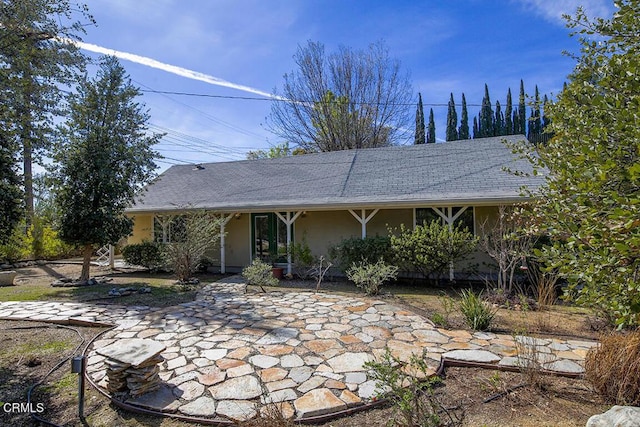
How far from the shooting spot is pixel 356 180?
1226 centimetres

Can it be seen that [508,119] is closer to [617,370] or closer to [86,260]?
[617,370]

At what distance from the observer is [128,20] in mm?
8547

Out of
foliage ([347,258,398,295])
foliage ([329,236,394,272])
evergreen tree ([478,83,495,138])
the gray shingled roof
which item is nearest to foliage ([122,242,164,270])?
the gray shingled roof

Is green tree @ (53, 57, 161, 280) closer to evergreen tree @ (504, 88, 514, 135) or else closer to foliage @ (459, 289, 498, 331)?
foliage @ (459, 289, 498, 331)

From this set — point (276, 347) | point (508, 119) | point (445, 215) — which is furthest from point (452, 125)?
point (276, 347)

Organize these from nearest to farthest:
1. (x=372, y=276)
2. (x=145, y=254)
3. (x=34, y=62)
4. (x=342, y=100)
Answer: (x=34, y=62), (x=372, y=276), (x=145, y=254), (x=342, y=100)

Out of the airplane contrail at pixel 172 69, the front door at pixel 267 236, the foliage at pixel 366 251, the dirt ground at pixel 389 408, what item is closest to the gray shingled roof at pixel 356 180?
the front door at pixel 267 236

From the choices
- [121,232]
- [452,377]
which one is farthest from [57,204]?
[452,377]

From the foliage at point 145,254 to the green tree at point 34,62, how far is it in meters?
7.45

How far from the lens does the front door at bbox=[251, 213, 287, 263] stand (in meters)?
12.5

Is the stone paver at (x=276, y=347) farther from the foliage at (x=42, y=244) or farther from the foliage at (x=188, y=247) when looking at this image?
the foliage at (x=42, y=244)

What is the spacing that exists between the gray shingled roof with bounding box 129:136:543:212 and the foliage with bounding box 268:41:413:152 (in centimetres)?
873

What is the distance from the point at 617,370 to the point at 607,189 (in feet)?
7.50

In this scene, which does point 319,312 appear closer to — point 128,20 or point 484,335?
point 484,335
